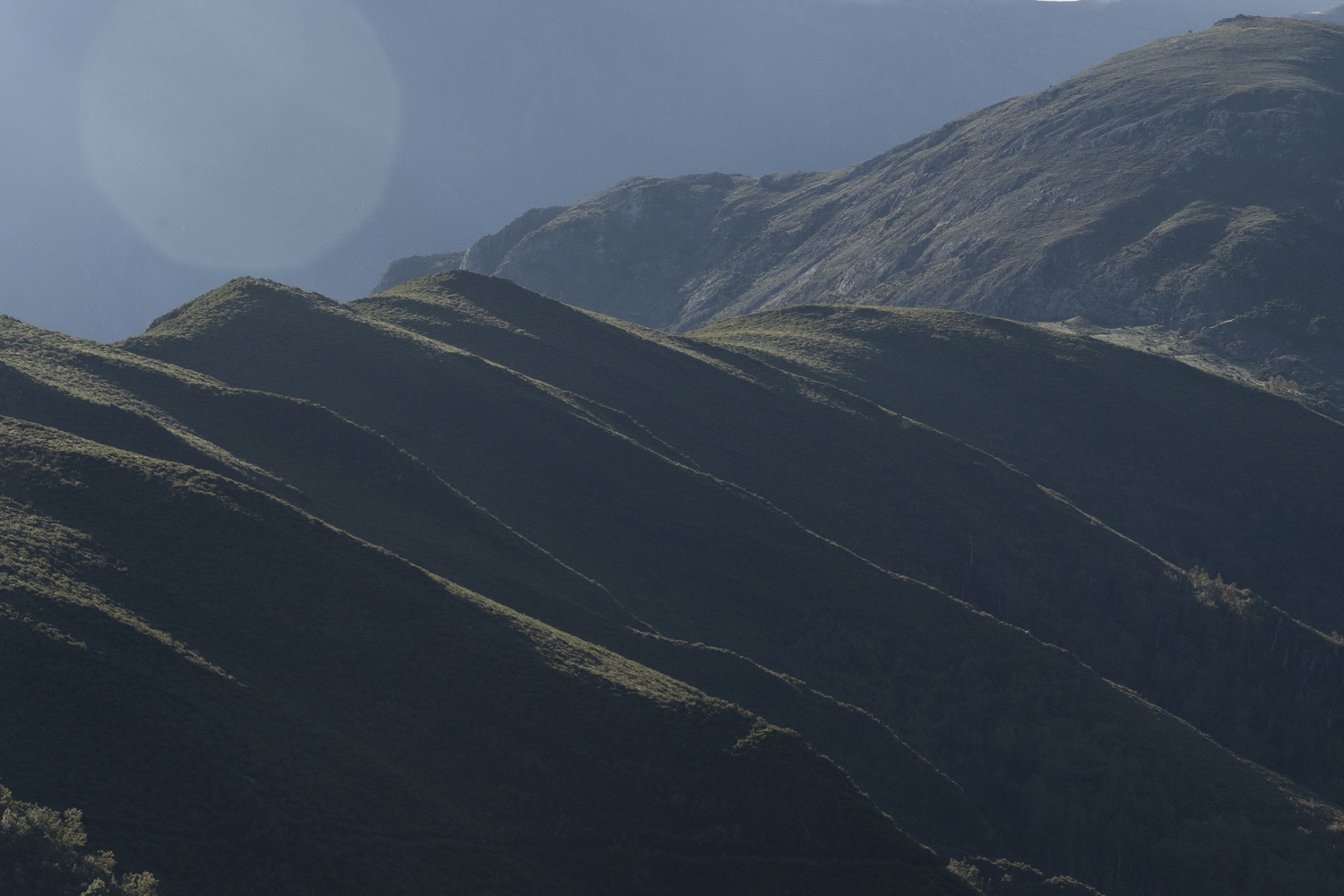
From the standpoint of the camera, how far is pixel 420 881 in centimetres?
2628

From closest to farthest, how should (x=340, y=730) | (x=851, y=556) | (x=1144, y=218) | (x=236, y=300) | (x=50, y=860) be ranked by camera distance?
(x=50, y=860)
(x=340, y=730)
(x=851, y=556)
(x=236, y=300)
(x=1144, y=218)

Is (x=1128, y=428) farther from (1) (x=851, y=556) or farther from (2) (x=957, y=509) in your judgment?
(1) (x=851, y=556)

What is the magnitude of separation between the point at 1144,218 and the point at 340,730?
141 meters

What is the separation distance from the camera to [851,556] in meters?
57.1

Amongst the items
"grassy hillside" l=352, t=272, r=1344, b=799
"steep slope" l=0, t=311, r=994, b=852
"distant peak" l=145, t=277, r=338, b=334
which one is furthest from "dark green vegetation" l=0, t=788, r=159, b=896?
"distant peak" l=145, t=277, r=338, b=334

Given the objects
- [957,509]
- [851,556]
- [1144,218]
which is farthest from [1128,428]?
[1144,218]

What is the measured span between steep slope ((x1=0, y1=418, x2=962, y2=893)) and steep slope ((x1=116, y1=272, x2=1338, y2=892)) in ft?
39.1

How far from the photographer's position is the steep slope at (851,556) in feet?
143

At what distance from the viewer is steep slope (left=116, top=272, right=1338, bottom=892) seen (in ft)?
143

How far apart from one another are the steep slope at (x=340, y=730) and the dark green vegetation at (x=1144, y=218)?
300 feet

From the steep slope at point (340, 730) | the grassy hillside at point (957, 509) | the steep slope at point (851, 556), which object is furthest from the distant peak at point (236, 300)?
the steep slope at point (340, 730)

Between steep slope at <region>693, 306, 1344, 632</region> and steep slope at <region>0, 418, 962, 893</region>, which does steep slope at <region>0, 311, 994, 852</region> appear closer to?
steep slope at <region>0, 418, 962, 893</region>

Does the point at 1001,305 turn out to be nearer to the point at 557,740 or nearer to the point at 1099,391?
the point at 1099,391

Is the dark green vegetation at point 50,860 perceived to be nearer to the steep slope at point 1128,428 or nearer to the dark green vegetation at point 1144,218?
the steep slope at point 1128,428
